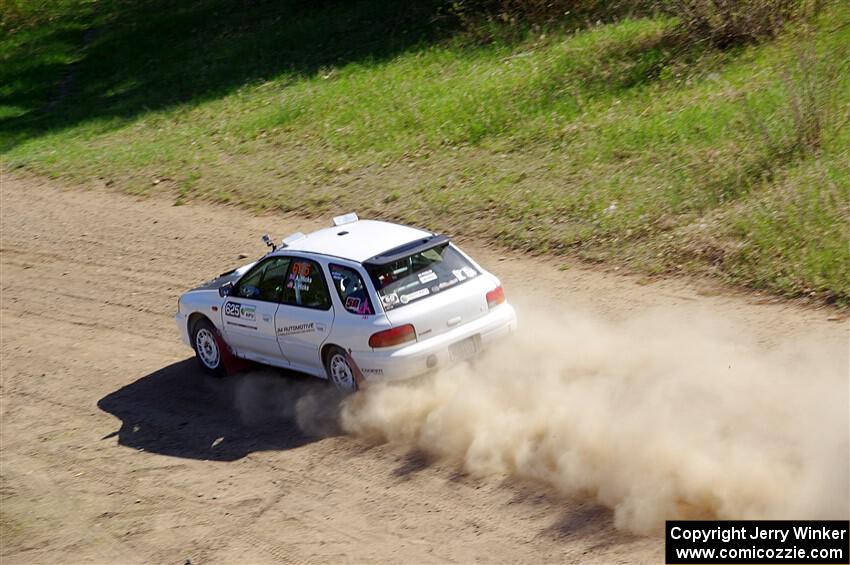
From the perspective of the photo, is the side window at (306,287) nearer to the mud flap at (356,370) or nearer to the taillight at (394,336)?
the mud flap at (356,370)

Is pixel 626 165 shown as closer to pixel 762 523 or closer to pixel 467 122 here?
pixel 467 122

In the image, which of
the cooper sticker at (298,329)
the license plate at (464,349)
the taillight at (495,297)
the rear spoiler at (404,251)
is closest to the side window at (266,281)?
the cooper sticker at (298,329)

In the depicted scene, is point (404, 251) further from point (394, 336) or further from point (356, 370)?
point (356, 370)

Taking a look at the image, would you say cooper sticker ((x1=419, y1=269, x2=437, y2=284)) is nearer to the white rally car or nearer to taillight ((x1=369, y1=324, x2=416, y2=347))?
the white rally car

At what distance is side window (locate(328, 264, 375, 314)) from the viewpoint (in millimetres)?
10375

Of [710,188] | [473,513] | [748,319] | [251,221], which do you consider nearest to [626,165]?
[710,188]

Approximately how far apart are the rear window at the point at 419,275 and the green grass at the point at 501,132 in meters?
3.71

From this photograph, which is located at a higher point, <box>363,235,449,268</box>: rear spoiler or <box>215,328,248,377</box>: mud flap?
<box>363,235,449,268</box>: rear spoiler

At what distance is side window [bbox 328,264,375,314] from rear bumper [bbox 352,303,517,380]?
1.46ft

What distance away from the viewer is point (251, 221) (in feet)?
57.7

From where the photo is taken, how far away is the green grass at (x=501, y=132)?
45.9ft

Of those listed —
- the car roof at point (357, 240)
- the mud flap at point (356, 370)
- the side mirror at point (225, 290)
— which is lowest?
the mud flap at point (356, 370)

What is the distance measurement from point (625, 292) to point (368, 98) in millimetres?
9985

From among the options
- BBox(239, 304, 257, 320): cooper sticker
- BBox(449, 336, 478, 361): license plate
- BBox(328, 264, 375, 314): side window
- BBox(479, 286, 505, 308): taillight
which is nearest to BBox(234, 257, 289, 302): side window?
BBox(239, 304, 257, 320): cooper sticker
